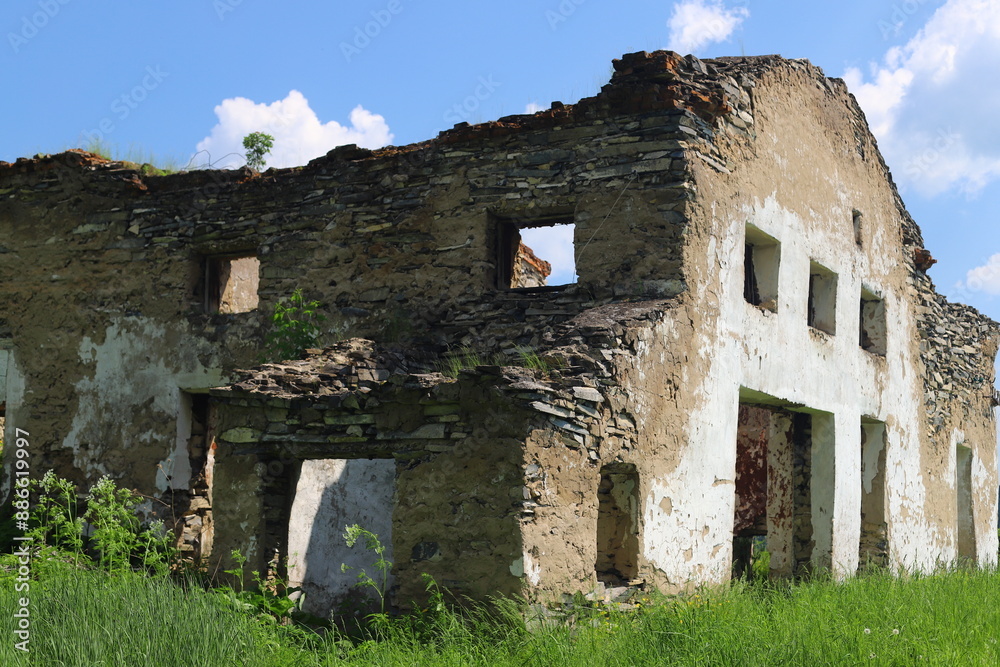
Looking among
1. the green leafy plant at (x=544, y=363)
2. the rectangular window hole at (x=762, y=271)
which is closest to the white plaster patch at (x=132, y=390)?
the green leafy plant at (x=544, y=363)

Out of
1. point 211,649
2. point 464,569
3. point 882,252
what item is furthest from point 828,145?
point 211,649

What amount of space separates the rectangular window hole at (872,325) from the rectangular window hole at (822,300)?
1406mm

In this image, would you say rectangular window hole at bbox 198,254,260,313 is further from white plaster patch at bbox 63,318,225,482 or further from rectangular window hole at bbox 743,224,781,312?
rectangular window hole at bbox 743,224,781,312

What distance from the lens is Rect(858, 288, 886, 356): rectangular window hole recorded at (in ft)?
42.2

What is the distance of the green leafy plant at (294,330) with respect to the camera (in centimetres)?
979

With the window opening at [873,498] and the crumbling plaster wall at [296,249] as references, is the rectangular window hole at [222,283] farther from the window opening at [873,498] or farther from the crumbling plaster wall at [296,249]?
the window opening at [873,498]

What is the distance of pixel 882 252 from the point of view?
43.1ft

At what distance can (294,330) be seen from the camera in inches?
388

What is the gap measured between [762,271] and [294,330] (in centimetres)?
500

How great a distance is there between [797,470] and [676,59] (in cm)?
507

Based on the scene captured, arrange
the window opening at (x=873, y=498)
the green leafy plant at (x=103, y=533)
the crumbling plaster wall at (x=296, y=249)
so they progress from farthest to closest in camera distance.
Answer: the window opening at (x=873, y=498) < the crumbling plaster wall at (x=296, y=249) < the green leafy plant at (x=103, y=533)

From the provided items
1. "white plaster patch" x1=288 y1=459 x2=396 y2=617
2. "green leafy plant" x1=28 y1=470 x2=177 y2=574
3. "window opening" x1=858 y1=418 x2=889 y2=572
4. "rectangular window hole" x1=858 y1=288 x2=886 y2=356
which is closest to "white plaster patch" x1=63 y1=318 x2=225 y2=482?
"green leafy plant" x1=28 y1=470 x2=177 y2=574

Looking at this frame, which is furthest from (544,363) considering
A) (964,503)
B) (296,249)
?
(964,503)

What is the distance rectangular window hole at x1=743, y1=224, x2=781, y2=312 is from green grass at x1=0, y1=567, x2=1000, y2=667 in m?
4.06
